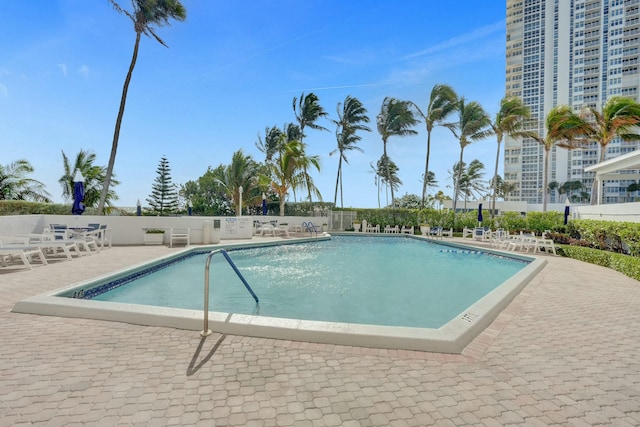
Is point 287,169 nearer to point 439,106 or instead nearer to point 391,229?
point 391,229

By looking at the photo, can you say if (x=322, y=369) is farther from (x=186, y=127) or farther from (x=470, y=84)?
(x=470, y=84)

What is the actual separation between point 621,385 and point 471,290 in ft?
14.3

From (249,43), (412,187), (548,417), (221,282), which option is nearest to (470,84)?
(249,43)

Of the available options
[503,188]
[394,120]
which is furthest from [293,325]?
[503,188]

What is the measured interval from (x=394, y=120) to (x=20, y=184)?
25.4 meters

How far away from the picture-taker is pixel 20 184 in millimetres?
17438

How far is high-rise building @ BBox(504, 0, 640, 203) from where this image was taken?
181ft

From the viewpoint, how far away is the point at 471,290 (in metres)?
6.84

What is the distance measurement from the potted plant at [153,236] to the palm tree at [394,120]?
18619 mm

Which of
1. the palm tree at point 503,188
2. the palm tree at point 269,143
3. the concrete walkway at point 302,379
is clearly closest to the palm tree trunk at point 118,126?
the concrete walkway at point 302,379

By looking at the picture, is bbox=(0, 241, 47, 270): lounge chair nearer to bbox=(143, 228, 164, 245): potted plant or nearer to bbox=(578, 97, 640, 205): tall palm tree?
bbox=(143, 228, 164, 245): potted plant

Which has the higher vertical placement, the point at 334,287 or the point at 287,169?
the point at 287,169

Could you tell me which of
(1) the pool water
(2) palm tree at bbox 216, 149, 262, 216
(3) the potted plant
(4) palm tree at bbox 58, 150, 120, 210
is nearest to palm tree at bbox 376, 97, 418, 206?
(2) palm tree at bbox 216, 149, 262, 216

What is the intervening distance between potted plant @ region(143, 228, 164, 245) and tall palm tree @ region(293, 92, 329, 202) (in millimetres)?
17779
